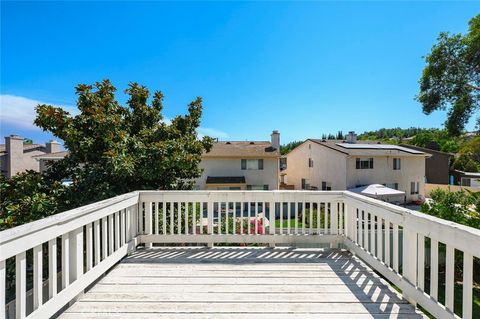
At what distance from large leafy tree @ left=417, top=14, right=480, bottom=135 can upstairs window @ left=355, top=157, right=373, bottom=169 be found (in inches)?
248

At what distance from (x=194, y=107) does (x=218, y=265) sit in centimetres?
400

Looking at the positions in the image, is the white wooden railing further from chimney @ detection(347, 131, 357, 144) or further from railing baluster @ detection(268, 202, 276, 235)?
chimney @ detection(347, 131, 357, 144)

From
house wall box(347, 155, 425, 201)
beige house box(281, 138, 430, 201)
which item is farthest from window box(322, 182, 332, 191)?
house wall box(347, 155, 425, 201)

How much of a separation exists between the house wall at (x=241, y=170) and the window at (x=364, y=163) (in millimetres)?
6243

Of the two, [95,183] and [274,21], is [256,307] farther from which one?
[274,21]

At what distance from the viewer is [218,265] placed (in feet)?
11.2

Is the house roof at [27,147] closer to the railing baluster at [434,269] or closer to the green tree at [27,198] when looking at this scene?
the green tree at [27,198]

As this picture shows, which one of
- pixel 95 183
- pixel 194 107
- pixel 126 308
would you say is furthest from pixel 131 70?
pixel 126 308

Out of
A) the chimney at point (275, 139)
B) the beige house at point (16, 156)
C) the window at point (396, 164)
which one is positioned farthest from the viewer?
the window at point (396, 164)

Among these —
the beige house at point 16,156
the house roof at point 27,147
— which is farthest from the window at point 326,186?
the house roof at point 27,147

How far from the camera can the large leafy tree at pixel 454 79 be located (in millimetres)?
13494

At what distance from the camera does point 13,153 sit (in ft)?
63.8

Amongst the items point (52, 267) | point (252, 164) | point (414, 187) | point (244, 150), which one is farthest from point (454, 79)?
point (52, 267)

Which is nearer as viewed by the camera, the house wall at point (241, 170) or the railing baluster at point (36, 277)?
the railing baluster at point (36, 277)
